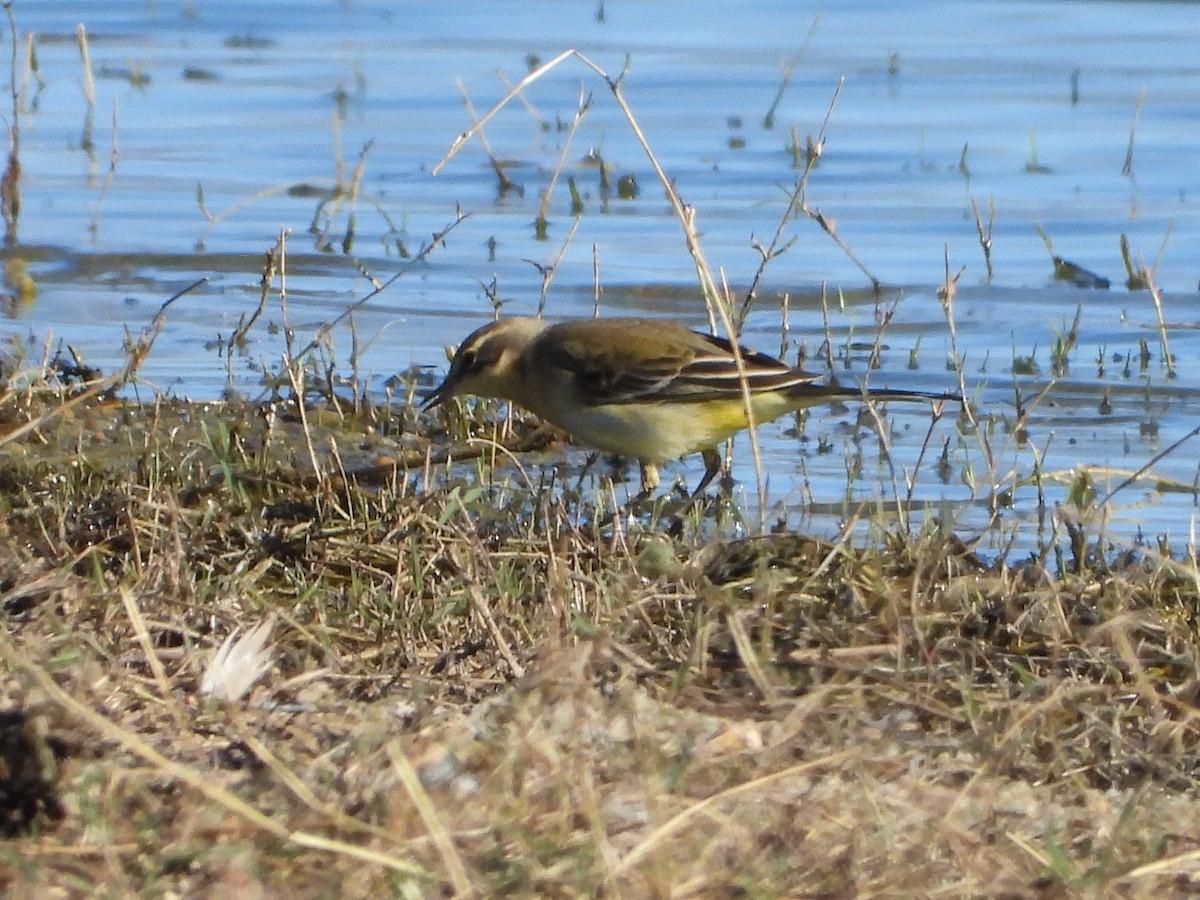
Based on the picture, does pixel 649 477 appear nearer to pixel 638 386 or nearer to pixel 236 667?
pixel 638 386

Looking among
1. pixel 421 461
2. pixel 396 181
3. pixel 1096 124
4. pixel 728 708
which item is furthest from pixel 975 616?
pixel 1096 124

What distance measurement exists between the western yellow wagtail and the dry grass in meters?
1.34

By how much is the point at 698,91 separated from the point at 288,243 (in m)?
5.57

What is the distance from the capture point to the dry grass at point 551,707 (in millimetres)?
3932

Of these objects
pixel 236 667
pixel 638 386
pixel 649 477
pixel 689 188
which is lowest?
pixel 649 477

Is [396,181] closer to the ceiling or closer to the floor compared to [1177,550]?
closer to the ceiling

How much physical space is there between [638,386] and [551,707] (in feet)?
14.2

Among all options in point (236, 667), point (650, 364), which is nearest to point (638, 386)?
point (650, 364)

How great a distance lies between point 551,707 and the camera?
4500mm

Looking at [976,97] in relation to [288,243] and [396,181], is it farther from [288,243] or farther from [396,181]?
[288,243]

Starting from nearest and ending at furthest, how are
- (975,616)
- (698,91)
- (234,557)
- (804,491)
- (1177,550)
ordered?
1. (975,616)
2. (234,557)
3. (1177,550)
4. (804,491)
5. (698,91)

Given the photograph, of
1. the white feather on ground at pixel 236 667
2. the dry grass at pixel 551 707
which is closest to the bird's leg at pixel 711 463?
the dry grass at pixel 551 707

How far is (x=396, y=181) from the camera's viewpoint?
49.0ft

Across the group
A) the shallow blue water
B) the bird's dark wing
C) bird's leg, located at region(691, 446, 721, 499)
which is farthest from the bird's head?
the shallow blue water
